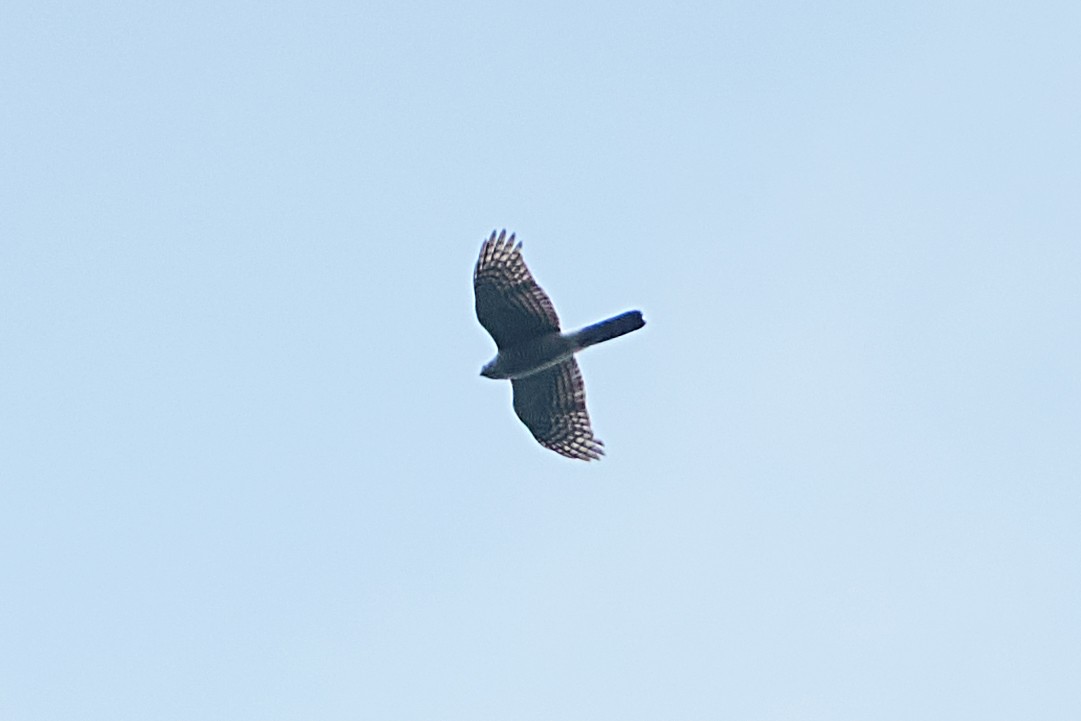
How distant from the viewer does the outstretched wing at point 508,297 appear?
1243 inches

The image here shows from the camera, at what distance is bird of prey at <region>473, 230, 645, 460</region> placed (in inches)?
1247

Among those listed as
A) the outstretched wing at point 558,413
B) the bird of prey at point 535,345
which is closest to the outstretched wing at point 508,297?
the bird of prey at point 535,345

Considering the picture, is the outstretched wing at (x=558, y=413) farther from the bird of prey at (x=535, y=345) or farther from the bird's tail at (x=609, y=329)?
the bird's tail at (x=609, y=329)

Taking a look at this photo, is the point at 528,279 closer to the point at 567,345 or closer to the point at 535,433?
the point at 567,345

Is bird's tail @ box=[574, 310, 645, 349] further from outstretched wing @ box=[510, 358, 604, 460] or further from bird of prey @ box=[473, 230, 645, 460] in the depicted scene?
outstretched wing @ box=[510, 358, 604, 460]

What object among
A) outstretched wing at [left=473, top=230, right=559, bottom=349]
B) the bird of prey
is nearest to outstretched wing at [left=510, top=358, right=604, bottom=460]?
the bird of prey

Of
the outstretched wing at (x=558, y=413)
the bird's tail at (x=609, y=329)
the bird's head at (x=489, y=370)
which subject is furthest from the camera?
the outstretched wing at (x=558, y=413)

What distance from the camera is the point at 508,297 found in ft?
105

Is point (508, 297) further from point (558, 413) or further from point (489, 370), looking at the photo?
point (558, 413)

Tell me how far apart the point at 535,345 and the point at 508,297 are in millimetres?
1010

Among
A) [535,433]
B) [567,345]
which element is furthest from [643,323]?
[535,433]

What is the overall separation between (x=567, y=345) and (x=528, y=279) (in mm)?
1268

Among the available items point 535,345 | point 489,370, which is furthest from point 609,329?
point 489,370

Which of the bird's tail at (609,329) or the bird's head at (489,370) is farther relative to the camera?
the bird's head at (489,370)
